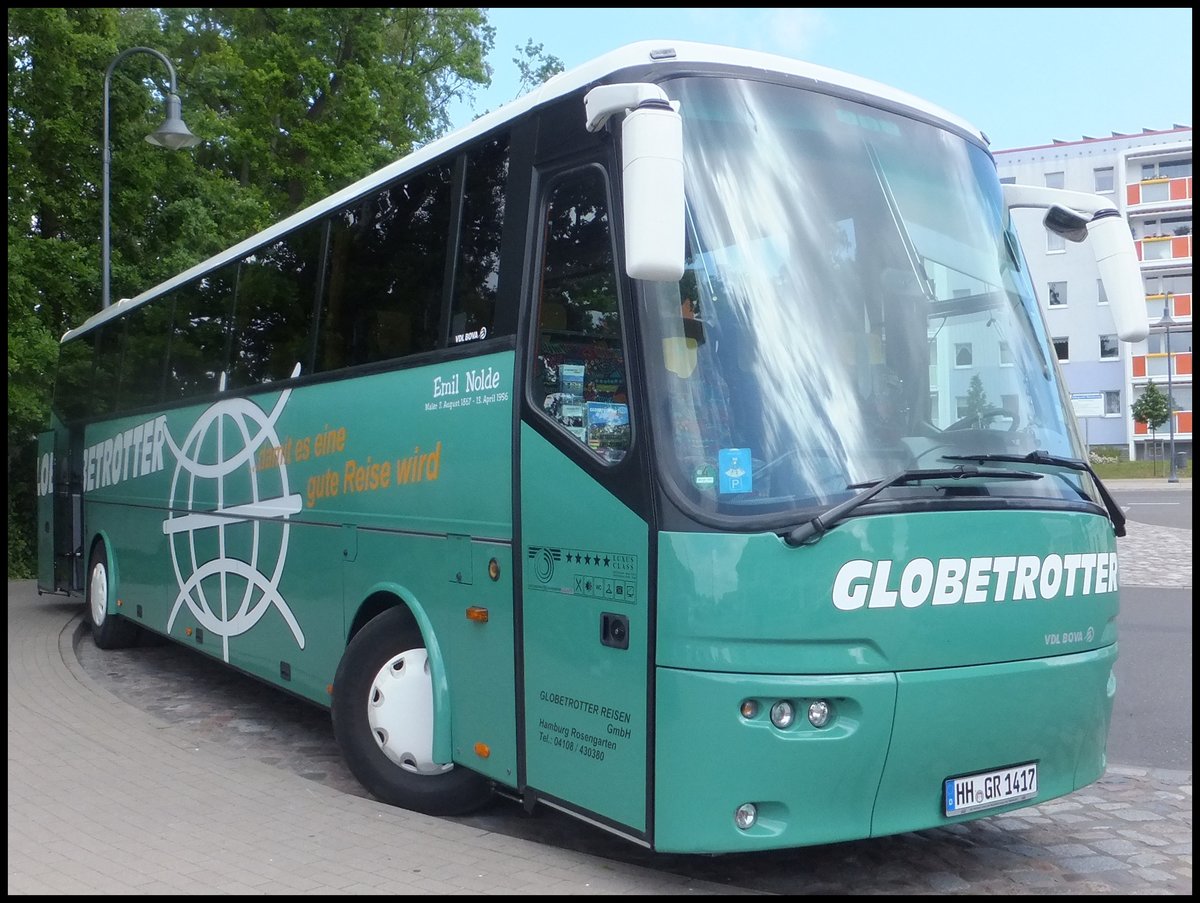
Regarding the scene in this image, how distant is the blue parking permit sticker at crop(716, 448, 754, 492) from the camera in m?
4.82

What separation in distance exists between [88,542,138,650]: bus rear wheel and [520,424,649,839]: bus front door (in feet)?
29.2

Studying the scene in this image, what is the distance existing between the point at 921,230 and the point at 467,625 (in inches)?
112

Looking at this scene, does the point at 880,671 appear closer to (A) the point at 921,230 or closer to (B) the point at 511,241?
(A) the point at 921,230

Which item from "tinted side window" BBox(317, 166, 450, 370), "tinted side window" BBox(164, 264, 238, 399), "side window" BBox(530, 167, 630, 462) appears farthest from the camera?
"tinted side window" BBox(164, 264, 238, 399)

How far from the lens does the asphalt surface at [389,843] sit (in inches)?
209

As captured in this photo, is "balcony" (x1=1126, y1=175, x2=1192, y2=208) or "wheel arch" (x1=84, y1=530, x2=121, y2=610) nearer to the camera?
"wheel arch" (x1=84, y1=530, x2=121, y2=610)

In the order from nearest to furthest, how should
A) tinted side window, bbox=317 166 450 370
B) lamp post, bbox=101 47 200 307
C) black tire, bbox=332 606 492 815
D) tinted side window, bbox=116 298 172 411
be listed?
black tire, bbox=332 606 492 815 < tinted side window, bbox=317 166 450 370 < tinted side window, bbox=116 298 172 411 < lamp post, bbox=101 47 200 307

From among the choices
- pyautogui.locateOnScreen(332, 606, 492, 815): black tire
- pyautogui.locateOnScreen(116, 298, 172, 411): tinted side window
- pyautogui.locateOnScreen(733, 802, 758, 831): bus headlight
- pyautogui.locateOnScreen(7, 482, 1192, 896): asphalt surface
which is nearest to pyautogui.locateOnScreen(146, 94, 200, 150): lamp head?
pyautogui.locateOnScreen(116, 298, 172, 411): tinted side window

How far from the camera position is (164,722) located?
9.48 meters

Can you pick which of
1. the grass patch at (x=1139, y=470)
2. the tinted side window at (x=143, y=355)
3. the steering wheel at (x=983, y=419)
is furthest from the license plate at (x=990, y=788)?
the grass patch at (x=1139, y=470)

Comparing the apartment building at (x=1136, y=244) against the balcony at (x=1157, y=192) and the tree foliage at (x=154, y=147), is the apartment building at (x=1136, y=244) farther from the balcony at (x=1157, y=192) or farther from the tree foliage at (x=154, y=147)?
the tree foliage at (x=154, y=147)

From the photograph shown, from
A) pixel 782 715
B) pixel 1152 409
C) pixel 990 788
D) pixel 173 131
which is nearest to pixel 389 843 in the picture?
pixel 782 715

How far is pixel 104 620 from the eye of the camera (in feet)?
43.1

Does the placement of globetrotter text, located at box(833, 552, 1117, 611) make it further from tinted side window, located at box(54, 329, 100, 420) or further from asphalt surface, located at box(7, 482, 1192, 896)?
tinted side window, located at box(54, 329, 100, 420)
